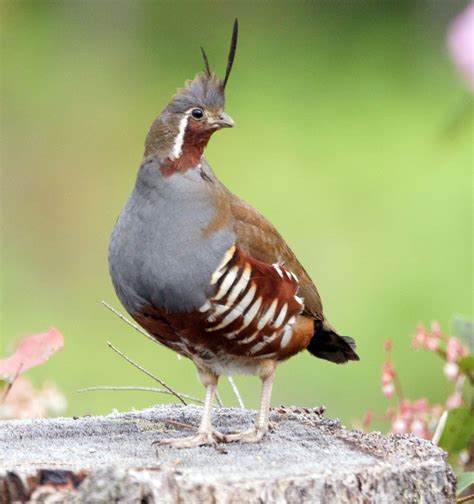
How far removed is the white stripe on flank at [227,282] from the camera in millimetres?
4004

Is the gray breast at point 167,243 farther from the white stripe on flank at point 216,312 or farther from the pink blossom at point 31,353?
the pink blossom at point 31,353

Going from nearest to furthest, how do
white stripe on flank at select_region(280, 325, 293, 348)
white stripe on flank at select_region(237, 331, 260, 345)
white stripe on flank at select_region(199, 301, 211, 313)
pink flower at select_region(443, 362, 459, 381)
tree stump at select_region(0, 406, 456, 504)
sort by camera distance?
tree stump at select_region(0, 406, 456, 504) → white stripe on flank at select_region(199, 301, 211, 313) → white stripe on flank at select_region(237, 331, 260, 345) → white stripe on flank at select_region(280, 325, 293, 348) → pink flower at select_region(443, 362, 459, 381)

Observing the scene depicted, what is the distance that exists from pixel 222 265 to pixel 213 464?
686 mm

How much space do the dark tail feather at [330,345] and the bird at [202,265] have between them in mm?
277

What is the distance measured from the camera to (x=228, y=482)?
3.38 m

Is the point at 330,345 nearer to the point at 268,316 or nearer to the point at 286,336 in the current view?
the point at 286,336

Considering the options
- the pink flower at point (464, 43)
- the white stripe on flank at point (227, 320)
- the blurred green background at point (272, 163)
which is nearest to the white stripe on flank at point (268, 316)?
the white stripe on flank at point (227, 320)

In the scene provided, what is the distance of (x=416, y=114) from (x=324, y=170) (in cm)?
107

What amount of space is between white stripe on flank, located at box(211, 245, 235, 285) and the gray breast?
0.01m

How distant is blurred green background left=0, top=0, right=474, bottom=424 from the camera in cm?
815

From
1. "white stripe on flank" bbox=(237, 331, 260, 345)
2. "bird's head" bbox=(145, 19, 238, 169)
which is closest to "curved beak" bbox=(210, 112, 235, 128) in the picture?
"bird's head" bbox=(145, 19, 238, 169)

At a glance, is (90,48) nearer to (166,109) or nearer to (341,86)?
(341,86)

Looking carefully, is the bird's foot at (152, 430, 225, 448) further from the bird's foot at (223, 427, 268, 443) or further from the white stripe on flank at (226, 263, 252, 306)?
the white stripe on flank at (226, 263, 252, 306)

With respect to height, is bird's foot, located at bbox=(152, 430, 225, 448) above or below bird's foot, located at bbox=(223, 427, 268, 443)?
below
